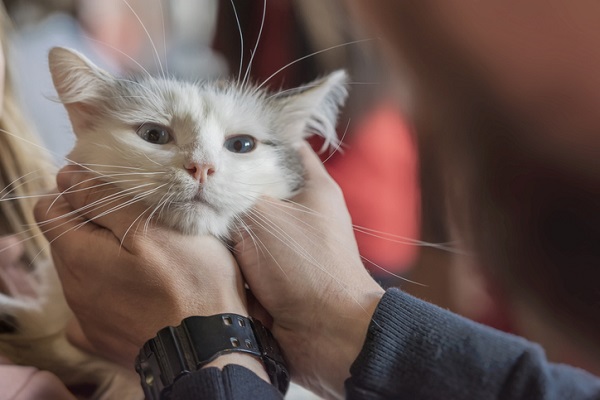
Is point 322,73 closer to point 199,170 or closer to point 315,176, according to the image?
point 315,176

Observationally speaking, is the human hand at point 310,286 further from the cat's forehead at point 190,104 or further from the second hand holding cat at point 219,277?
the cat's forehead at point 190,104

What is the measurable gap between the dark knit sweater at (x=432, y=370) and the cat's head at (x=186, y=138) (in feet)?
0.68

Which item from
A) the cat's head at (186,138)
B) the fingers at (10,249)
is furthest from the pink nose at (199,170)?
the fingers at (10,249)

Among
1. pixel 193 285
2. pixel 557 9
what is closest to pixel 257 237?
pixel 193 285

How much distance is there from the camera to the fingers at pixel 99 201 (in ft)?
2.19

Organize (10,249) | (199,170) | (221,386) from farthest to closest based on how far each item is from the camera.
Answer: (10,249), (199,170), (221,386)

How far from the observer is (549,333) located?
2.35 feet

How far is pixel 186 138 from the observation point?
0.66 m

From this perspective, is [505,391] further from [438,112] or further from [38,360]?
[38,360]

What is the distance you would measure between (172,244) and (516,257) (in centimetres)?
45

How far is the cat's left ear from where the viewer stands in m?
0.76

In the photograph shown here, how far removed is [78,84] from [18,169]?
147mm

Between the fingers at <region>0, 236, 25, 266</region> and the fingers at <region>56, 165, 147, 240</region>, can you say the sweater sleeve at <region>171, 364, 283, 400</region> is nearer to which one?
the fingers at <region>56, 165, 147, 240</region>

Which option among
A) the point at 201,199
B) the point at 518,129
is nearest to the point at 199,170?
the point at 201,199
